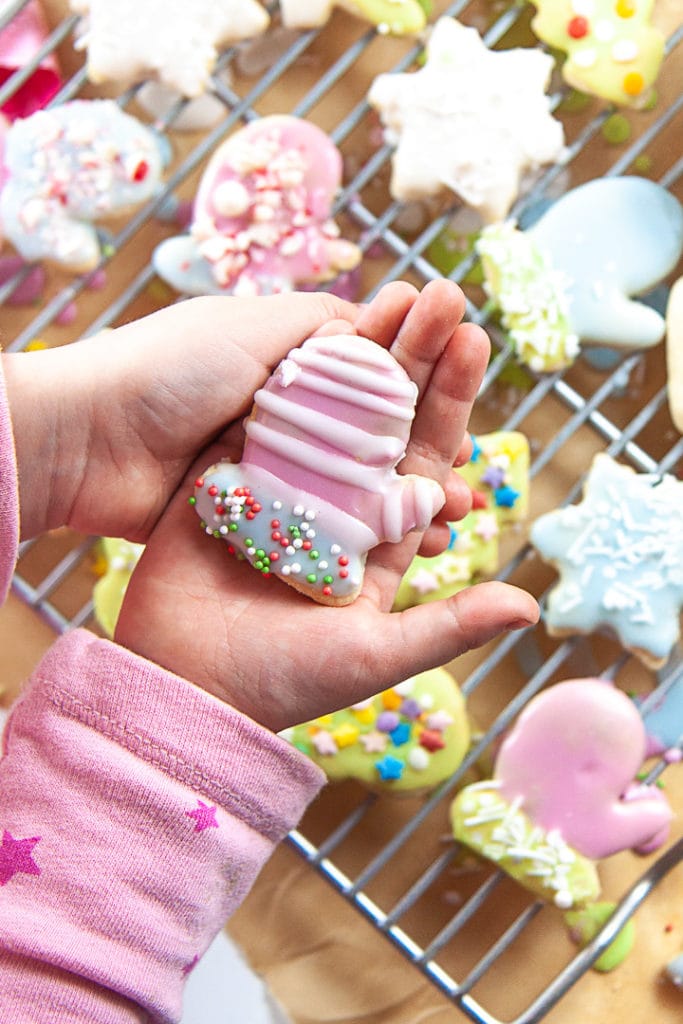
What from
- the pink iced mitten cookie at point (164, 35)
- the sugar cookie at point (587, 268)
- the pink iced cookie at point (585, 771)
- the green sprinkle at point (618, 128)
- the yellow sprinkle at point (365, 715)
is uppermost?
the green sprinkle at point (618, 128)

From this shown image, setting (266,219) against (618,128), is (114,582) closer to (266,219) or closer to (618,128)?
(266,219)

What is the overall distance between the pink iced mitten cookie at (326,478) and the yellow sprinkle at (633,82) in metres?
0.43

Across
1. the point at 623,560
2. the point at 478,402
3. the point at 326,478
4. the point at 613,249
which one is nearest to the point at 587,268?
the point at 613,249

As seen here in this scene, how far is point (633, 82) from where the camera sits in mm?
944

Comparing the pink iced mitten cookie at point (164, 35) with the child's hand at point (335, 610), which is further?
the pink iced mitten cookie at point (164, 35)

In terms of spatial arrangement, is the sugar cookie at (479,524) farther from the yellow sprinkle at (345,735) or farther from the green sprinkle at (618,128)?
the green sprinkle at (618,128)

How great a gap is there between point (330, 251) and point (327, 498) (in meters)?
0.36

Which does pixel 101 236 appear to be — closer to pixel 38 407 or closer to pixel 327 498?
pixel 38 407

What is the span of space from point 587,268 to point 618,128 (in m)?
0.16

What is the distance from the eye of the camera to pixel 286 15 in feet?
3.22

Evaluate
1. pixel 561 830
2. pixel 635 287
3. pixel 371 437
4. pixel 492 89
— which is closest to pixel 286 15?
pixel 492 89

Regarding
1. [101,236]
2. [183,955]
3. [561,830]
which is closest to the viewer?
[183,955]

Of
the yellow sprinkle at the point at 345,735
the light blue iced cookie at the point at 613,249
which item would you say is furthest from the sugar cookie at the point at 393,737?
the light blue iced cookie at the point at 613,249

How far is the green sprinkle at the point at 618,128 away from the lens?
101 centimetres
